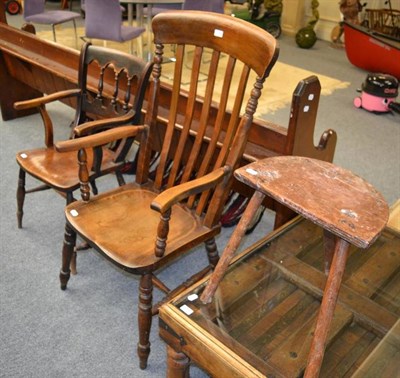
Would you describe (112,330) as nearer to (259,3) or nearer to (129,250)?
(129,250)

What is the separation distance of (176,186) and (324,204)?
1.78 ft

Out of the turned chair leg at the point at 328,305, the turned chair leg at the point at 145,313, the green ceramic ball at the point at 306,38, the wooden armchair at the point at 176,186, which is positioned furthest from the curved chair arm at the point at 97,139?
the green ceramic ball at the point at 306,38

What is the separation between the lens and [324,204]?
3.39ft

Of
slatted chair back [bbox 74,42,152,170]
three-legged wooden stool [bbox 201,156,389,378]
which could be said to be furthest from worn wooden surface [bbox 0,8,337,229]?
three-legged wooden stool [bbox 201,156,389,378]

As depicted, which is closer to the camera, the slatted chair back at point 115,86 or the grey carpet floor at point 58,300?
the grey carpet floor at point 58,300

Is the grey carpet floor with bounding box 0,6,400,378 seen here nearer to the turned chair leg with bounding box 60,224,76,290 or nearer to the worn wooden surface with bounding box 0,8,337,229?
the turned chair leg with bounding box 60,224,76,290

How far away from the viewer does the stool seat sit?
3.18ft

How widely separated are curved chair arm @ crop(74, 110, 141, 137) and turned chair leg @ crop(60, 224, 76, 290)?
0.37 meters

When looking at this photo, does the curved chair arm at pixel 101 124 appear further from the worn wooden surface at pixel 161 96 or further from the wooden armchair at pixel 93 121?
the worn wooden surface at pixel 161 96

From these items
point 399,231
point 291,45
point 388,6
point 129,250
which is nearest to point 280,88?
point 291,45

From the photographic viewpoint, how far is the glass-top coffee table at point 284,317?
116cm

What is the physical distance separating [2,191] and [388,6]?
5.59 metres

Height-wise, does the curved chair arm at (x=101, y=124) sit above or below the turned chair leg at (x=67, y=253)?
above

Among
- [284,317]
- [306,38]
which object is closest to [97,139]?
[284,317]
